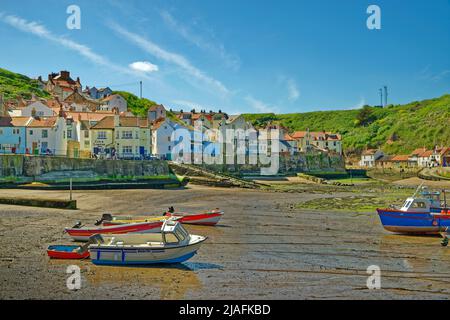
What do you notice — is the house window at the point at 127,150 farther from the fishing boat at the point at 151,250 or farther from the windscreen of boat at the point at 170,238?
the windscreen of boat at the point at 170,238

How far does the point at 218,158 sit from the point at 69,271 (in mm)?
72477

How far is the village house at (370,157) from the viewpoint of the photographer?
463 ft

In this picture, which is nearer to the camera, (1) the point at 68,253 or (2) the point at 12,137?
Answer: (1) the point at 68,253

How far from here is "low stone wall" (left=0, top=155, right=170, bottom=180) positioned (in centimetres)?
5291

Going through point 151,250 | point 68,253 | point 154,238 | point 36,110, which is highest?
point 36,110

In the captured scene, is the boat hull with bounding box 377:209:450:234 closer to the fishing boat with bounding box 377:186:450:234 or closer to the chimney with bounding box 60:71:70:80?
the fishing boat with bounding box 377:186:450:234

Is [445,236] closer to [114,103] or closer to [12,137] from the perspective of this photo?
[12,137]

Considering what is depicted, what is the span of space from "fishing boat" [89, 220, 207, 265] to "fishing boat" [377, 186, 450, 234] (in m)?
14.0

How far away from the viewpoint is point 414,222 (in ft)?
92.6

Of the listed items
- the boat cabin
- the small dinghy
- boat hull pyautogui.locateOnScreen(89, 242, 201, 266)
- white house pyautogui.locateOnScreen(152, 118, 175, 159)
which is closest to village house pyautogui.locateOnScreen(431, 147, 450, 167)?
white house pyautogui.locateOnScreen(152, 118, 175, 159)

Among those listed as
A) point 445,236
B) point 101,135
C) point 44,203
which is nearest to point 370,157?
point 101,135

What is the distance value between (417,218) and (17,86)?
425ft

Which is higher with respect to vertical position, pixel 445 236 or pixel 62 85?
pixel 62 85

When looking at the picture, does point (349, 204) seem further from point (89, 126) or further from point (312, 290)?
point (89, 126)
